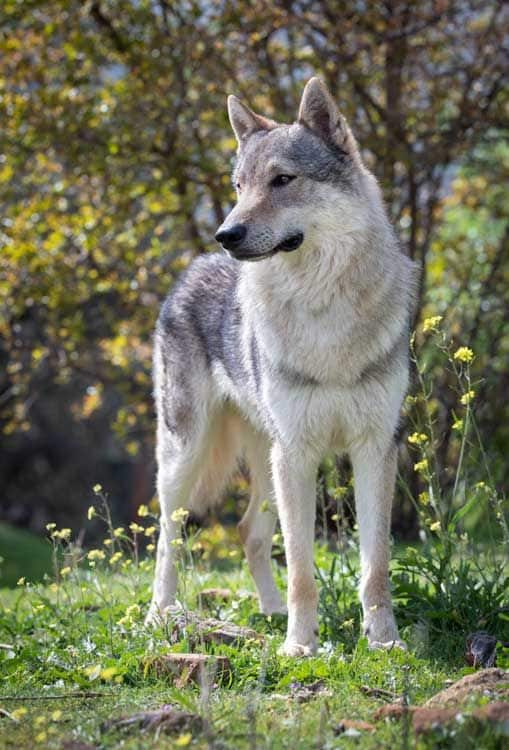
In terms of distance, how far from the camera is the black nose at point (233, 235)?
15.4 feet

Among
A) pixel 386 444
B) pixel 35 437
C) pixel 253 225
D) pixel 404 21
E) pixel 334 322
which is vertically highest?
pixel 404 21

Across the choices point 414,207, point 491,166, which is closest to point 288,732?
point 414,207

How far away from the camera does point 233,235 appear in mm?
4684

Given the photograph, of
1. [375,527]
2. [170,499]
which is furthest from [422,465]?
[170,499]

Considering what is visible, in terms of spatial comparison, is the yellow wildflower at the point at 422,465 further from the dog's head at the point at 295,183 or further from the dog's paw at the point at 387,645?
the dog's head at the point at 295,183

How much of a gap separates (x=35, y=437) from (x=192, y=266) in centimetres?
1176

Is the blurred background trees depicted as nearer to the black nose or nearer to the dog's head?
the dog's head

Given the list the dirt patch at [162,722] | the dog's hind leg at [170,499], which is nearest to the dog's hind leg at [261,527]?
the dog's hind leg at [170,499]

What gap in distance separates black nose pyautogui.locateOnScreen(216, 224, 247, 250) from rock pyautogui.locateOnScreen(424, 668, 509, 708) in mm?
2017

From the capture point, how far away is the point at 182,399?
6.16 meters

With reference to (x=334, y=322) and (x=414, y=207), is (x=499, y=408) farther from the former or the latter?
(x=334, y=322)

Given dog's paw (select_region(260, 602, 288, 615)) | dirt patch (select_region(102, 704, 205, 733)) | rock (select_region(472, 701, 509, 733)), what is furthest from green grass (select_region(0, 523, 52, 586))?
rock (select_region(472, 701, 509, 733))

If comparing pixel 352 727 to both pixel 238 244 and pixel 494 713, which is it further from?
pixel 238 244

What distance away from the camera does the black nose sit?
4684 mm
